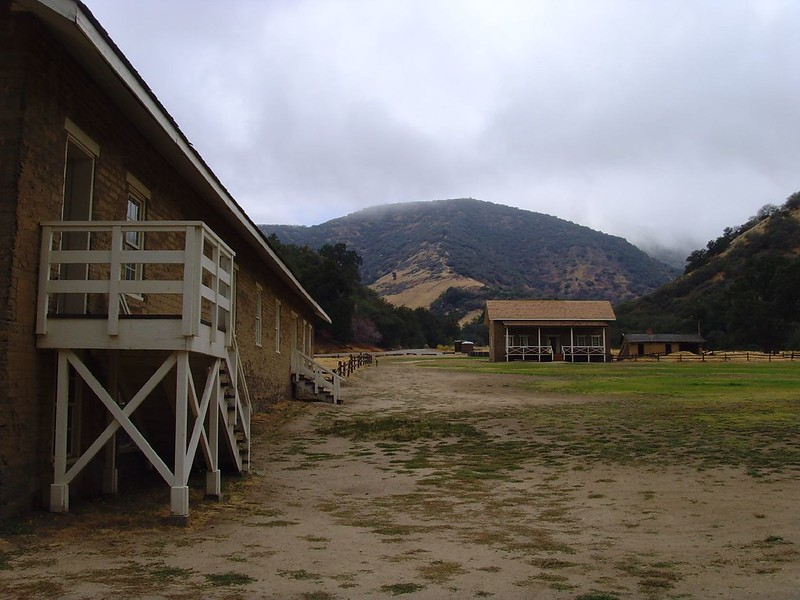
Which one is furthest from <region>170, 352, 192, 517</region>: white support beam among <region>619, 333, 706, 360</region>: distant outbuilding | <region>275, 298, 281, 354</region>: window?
<region>619, 333, 706, 360</region>: distant outbuilding

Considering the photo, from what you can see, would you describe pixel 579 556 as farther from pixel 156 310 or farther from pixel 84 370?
pixel 156 310

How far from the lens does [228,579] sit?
655 centimetres

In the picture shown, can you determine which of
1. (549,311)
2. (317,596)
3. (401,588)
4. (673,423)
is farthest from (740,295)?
(317,596)

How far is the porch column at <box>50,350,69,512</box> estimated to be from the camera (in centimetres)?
877

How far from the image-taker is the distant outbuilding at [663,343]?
260 ft

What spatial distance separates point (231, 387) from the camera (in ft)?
38.1

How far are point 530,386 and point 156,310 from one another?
24567 millimetres

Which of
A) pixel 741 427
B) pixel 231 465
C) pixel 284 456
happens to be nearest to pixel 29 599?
pixel 231 465

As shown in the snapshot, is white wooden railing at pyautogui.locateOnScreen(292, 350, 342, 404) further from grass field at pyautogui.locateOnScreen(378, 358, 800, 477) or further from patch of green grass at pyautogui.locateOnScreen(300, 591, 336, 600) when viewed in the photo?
patch of green grass at pyautogui.locateOnScreen(300, 591, 336, 600)

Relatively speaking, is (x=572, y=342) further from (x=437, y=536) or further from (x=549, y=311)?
(x=437, y=536)

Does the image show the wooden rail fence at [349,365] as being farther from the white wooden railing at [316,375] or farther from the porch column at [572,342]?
the porch column at [572,342]

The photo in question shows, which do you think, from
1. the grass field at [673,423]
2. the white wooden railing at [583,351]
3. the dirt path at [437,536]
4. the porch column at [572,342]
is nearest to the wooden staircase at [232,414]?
the dirt path at [437,536]

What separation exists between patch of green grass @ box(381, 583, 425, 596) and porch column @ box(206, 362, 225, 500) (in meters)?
4.59

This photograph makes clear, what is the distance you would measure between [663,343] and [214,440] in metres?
76.0
